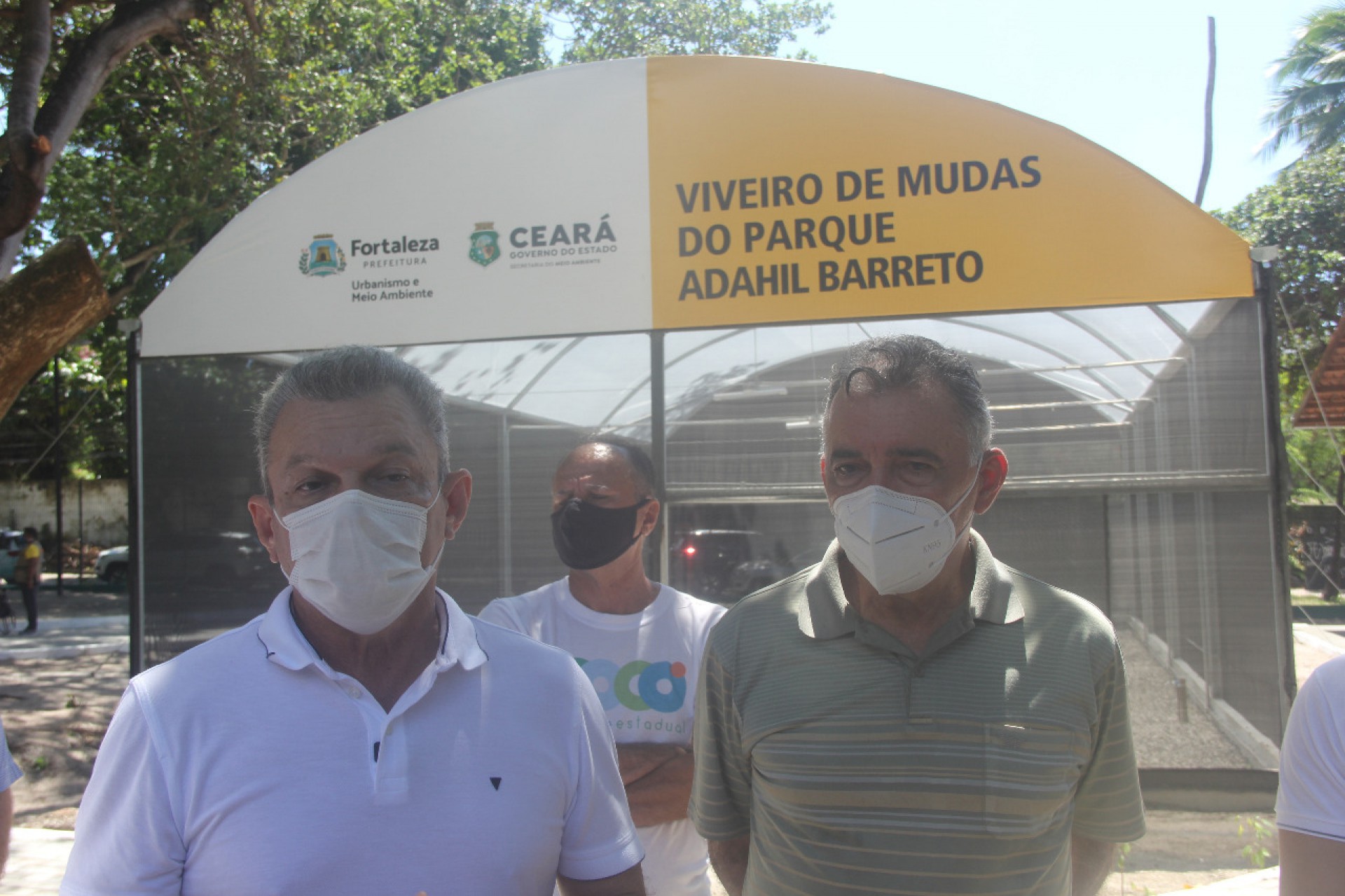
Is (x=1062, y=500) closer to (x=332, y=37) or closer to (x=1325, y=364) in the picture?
(x=1325, y=364)

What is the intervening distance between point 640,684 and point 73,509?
29.2 m

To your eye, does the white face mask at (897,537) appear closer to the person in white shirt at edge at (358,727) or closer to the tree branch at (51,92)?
the person in white shirt at edge at (358,727)

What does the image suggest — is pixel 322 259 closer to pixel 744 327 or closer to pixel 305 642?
pixel 744 327

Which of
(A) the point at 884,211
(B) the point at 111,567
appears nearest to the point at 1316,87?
(A) the point at 884,211

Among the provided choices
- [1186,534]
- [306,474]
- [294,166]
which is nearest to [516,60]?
[294,166]

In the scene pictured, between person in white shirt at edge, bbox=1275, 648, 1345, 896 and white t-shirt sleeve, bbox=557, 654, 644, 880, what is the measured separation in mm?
1030

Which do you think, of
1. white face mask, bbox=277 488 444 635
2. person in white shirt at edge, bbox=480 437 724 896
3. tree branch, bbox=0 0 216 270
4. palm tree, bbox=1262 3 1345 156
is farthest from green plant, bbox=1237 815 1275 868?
palm tree, bbox=1262 3 1345 156

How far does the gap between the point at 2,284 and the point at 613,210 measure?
260cm

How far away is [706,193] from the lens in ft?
15.5

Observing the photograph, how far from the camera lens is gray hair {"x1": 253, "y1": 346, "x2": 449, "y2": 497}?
1655 mm

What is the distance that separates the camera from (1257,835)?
4414 millimetres

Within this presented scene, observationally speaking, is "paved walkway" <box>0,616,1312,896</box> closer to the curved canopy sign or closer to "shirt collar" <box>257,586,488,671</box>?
"shirt collar" <box>257,586,488,671</box>

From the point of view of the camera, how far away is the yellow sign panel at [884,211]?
4434 millimetres

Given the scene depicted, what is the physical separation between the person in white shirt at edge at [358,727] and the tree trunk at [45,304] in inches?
80.9
